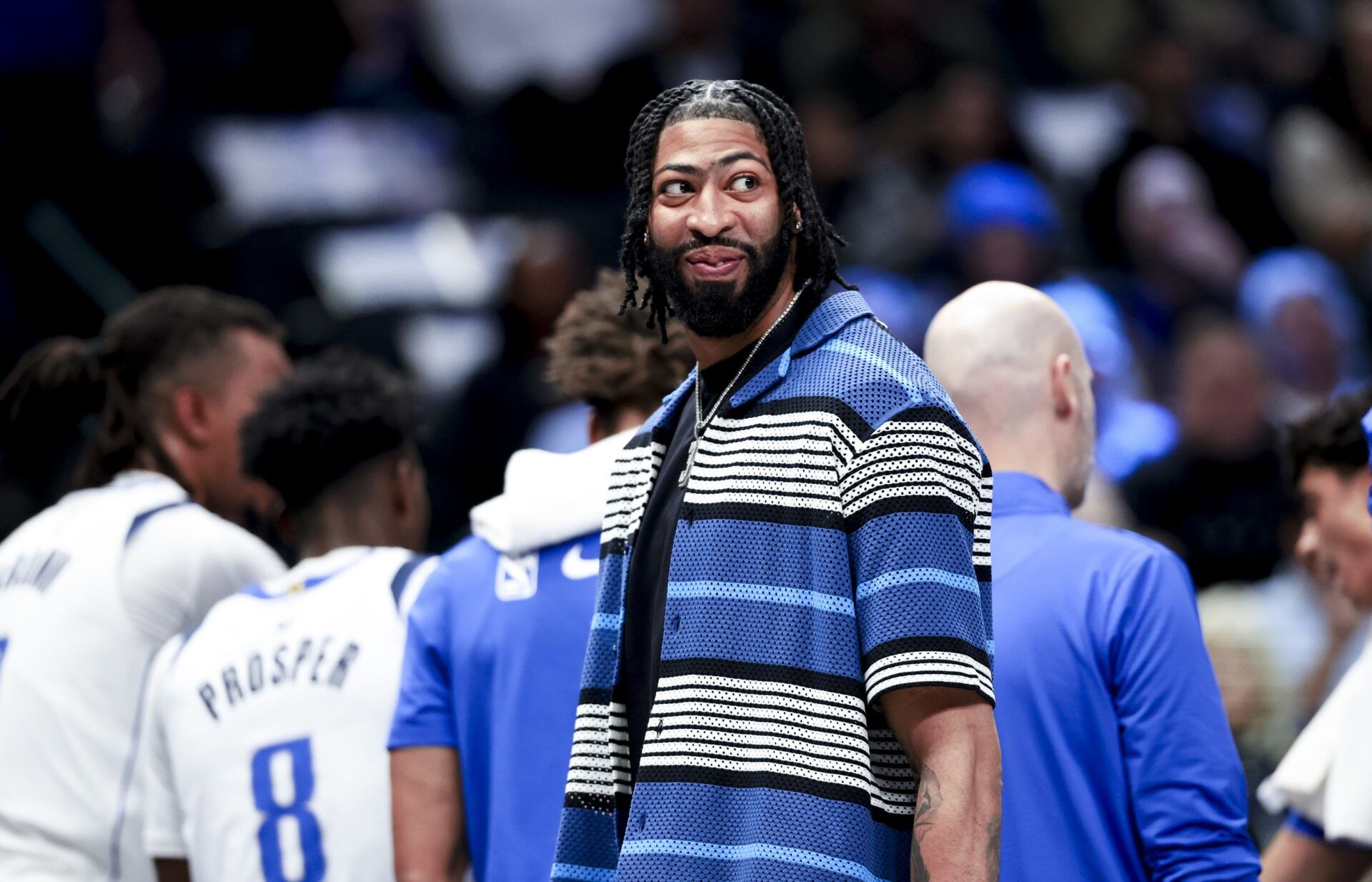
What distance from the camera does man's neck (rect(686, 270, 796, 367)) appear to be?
2.38m

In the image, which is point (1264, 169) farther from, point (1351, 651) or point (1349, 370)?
point (1351, 651)

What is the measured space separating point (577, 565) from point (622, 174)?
5653 millimetres

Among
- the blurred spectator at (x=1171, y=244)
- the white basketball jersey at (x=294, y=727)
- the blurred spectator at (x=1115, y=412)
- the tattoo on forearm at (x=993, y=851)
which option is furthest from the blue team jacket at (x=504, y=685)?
the blurred spectator at (x=1171, y=244)

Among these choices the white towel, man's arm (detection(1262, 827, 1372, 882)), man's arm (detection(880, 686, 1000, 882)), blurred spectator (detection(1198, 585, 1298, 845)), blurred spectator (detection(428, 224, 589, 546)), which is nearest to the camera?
man's arm (detection(880, 686, 1000, 882))

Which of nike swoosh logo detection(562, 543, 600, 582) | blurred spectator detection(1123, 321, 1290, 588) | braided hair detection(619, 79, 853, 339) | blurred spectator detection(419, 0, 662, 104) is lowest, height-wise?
blurred spectator detection(1123, 321, 1290, 588)

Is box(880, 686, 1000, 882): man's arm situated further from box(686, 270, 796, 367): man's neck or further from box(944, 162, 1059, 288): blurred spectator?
box(944, 162, 1059, 288): blurred spectator

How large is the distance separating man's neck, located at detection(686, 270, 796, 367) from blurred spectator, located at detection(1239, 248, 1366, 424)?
5.26 meters

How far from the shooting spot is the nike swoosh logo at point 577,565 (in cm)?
320

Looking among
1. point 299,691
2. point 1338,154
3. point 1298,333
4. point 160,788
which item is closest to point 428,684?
point 299,691

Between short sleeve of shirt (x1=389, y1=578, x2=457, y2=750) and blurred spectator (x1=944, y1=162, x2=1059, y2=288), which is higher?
blurred spectator (x1=944, y1=162, x2=1059, y2=288)

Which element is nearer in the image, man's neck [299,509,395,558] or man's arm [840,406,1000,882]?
man's arm [840,406,1000,882]

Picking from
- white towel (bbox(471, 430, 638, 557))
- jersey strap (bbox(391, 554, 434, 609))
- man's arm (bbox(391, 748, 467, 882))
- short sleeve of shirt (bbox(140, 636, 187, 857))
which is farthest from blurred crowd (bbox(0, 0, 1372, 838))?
man's arm (bbox(391, 748, 467, 882))

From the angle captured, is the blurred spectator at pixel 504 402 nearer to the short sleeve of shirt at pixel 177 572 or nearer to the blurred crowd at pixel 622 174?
the blurred crowd at pixel 622 174

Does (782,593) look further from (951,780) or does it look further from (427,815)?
(427,815)
